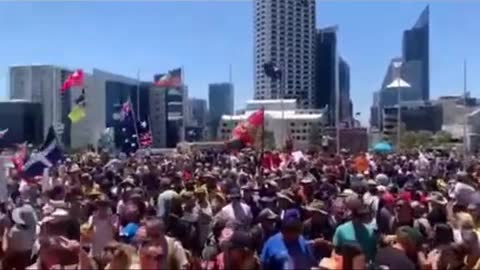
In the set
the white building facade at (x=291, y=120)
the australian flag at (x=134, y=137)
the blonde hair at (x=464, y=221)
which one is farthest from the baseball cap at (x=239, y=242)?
the white building facade at (x=291, y=120)

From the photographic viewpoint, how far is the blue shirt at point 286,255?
7.39m

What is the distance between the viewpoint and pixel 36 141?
126562 millimetres

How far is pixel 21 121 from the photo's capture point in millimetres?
128875

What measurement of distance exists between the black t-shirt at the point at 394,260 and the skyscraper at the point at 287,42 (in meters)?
111

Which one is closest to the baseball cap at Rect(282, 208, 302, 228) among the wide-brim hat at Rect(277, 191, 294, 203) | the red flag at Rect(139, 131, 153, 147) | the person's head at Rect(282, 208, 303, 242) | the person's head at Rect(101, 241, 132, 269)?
the person's head at Rect(282, 208, 303, 242)

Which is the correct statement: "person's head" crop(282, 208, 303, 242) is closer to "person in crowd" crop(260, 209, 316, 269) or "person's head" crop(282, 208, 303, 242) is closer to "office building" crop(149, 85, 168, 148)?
"person in crowd" crop(260, 209, 316, 269)

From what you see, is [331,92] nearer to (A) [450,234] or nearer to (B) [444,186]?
(B) [444,186]

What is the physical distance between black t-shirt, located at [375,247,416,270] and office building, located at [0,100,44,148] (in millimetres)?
120325

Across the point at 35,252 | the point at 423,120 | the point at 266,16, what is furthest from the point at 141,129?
the point at 423,120

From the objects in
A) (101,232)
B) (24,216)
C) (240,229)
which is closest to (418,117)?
(24,216)

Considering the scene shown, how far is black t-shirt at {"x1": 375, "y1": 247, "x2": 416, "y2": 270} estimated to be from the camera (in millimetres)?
7047

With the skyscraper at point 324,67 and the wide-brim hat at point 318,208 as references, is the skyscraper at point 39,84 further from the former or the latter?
A: the wide-brim hat at point 318,208

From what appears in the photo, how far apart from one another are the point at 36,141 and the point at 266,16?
36.7 metres

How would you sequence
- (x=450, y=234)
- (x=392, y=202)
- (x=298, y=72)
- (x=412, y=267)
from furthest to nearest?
(x=298, y=72) < (x=392, y=202) < (x=450, y=234) < (x=412, y=267)
